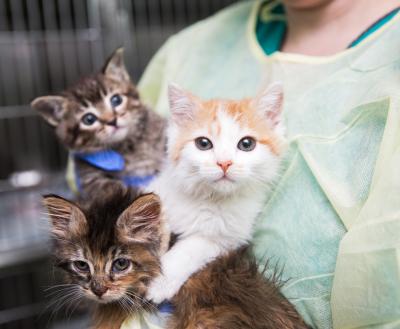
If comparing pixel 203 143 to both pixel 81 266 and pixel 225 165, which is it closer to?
pixel 225 165

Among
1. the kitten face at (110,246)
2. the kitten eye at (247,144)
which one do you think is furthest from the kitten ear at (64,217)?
the kitten eye at (247,144)

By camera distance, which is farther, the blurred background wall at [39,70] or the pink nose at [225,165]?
the blurred background wall at [39,70]

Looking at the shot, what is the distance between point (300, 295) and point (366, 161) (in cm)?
30

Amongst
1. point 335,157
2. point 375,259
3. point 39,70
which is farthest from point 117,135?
point 39,70

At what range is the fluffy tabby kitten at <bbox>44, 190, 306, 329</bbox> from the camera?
935 millimetres

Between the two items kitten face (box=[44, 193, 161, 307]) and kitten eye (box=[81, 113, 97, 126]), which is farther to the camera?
kitten eye (box=[81, 113, 97, 126])

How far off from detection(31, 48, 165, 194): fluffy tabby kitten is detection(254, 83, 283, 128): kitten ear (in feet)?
1.29

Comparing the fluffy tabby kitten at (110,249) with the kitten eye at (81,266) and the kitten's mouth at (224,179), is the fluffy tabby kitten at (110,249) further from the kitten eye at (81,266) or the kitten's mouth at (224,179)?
the kitten's mouth at (224,179)

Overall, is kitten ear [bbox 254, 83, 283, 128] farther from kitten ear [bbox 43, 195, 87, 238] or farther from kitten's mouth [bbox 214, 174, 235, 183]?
kitten ear [bbox 43, 195, 87, 238]

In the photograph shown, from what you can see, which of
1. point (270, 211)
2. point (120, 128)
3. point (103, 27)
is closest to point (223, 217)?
point (270, 211)

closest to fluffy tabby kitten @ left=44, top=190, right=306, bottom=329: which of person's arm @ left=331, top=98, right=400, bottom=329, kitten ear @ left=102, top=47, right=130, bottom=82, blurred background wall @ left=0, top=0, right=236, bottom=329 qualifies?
person's arm @ left=331, top=98, right=400, bottom=329

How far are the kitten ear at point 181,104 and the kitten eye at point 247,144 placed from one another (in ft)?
0.49

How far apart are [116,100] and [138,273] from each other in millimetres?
611

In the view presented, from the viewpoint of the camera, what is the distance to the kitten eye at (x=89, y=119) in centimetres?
139
